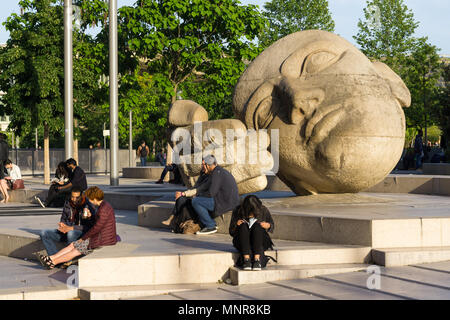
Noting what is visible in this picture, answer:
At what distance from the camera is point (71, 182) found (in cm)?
1575

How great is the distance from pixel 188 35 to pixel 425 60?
27.1m

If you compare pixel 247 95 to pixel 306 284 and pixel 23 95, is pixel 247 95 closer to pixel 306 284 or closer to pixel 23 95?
pixel 306 284

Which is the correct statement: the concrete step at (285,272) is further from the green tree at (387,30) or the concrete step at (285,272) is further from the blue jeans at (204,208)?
the green tree at (387,30)

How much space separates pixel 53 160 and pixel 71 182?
21.8 metres

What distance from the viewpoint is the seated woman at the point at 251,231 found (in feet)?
26.3

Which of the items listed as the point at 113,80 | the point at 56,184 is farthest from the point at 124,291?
Result: the point at 113,80

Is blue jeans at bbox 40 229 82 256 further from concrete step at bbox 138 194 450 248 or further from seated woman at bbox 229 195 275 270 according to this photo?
seated woman at bbox 229 195 275 270

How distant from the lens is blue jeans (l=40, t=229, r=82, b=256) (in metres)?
9.52

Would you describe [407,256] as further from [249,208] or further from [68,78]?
[68,78]

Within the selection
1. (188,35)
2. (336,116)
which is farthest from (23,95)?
(336,116)

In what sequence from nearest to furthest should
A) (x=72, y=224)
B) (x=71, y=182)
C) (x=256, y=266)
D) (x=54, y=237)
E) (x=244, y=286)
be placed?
(x=244, y=286), (x=256, y=266), (x=54, y=237), (x=72, y=224), (x=71, y=182)

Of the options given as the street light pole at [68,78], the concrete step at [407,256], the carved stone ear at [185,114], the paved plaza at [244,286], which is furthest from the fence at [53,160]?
the concrete step at [407,256]

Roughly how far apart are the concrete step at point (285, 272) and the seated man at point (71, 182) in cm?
760

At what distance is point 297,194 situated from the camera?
12.7 m
